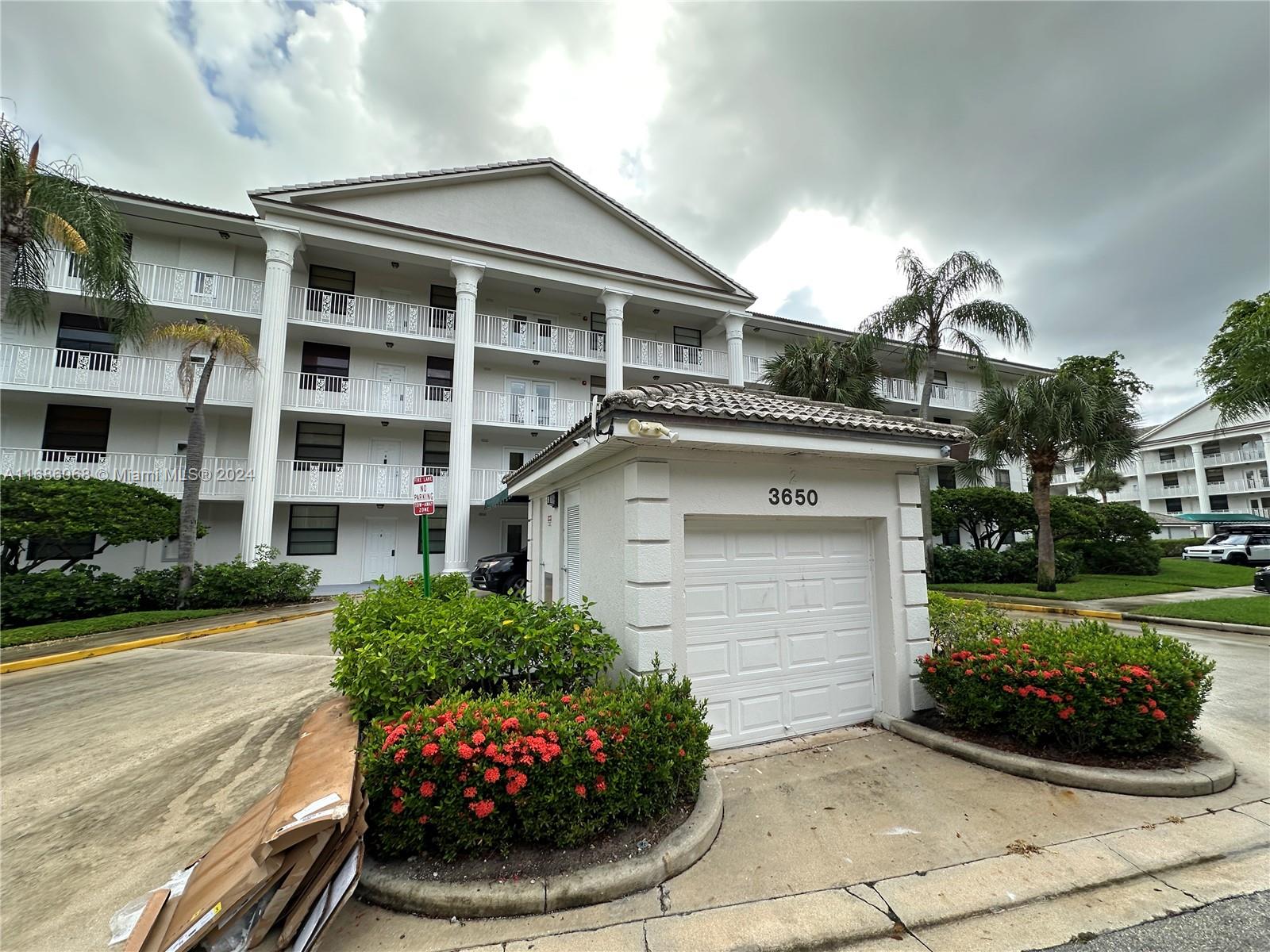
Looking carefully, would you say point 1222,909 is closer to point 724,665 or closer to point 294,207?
point 724,665

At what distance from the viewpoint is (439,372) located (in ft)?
61.6

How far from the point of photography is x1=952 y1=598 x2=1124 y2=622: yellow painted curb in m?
11.5

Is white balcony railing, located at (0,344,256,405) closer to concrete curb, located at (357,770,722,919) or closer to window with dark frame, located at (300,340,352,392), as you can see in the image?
window with dark frame, located at (300,340,352,392)

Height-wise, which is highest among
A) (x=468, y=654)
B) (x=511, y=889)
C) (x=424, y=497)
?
(x=424, y=497)

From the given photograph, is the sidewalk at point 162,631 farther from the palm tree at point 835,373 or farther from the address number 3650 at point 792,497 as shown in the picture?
the palm tree at point 835,373

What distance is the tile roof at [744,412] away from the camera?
415 centimetres

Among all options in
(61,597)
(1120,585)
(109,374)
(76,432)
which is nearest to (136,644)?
(61,597)

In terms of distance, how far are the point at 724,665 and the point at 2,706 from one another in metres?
9.26

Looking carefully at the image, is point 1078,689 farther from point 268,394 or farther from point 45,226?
point 268,394

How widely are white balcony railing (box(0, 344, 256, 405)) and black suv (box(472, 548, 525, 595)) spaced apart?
8.73 m

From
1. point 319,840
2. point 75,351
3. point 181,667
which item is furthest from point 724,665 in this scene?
point 75,351

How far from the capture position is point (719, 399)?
520 centimetres

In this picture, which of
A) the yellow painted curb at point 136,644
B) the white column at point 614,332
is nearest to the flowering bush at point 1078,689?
the yellow painted curb at point 136,644

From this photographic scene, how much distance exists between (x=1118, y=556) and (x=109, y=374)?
3393 centimetres
